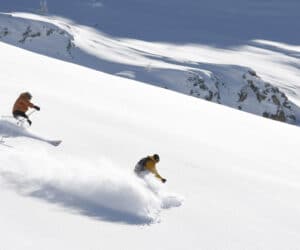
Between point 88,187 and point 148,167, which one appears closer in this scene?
point 88,187

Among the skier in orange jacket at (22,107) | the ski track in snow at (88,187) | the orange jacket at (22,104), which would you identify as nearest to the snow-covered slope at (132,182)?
the ski track in snow at (88,187)

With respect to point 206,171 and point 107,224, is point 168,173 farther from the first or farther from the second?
point 107,224

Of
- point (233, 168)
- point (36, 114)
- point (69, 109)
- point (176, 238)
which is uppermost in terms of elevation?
point (69, 109)

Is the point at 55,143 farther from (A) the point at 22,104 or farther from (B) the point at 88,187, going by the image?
(B) the point at 88,187

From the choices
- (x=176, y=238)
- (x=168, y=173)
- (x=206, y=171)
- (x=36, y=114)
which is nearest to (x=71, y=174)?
(x=176, y=238)

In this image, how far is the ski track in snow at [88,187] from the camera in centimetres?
1253

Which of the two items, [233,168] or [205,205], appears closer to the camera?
[205,205]

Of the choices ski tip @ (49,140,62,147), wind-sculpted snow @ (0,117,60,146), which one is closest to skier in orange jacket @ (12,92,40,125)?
wind-sculpted snow @ (0,117,60,146)

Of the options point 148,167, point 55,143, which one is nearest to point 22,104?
point 55,143

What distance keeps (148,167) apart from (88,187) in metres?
1.88

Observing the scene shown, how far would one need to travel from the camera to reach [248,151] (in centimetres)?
2469

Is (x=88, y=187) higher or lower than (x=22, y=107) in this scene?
lower

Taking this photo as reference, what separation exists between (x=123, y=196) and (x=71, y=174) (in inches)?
49.9

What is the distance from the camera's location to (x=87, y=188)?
13.3m
